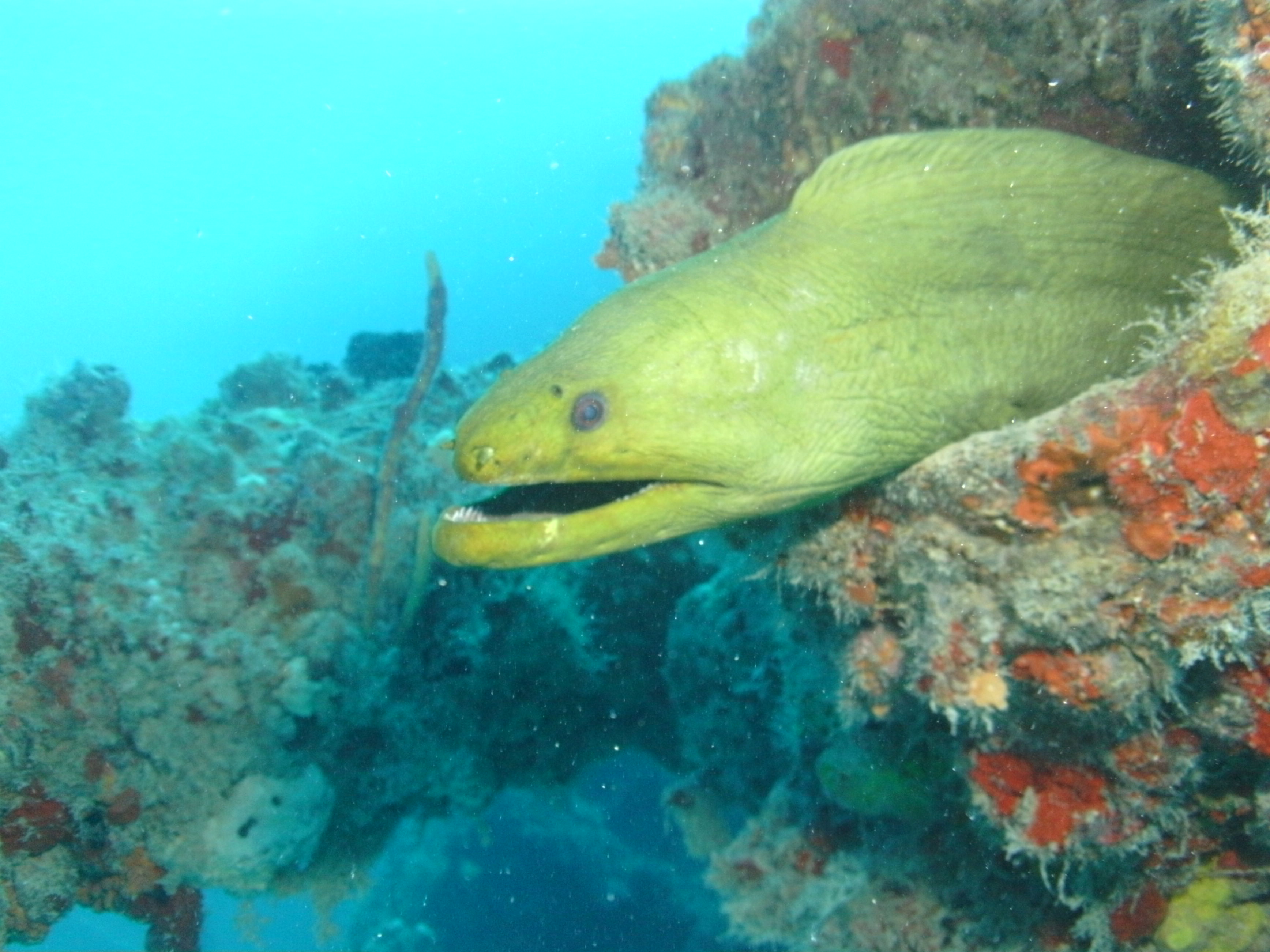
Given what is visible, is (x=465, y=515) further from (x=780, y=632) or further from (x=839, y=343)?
(x=780, y=632)

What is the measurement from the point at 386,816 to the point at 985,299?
738cm

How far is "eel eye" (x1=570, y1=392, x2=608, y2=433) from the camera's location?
2.26 metres

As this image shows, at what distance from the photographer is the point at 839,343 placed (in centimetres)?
253

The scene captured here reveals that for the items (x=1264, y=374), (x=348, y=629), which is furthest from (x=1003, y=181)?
(x=348, y=629)

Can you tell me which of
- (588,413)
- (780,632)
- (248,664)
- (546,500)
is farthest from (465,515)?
(248,664)

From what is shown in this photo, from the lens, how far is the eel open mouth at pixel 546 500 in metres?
2.50

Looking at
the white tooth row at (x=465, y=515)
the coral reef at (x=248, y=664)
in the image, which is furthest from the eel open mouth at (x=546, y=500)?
the coral reef at (x=248, y=664)

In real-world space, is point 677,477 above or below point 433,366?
below

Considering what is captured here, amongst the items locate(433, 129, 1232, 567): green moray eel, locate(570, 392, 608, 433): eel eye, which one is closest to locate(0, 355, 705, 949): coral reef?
locate(433, 129, 1232, 567): green moray eel

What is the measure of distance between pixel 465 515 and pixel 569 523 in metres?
0.40

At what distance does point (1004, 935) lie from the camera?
3.83 m

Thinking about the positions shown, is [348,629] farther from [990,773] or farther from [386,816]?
[990,773]

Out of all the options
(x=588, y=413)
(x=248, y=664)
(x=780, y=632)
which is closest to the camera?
(x=588, y=413)

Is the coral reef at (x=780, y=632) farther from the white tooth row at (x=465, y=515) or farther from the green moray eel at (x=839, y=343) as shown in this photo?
the white tooth row at (x=465, y=515)
